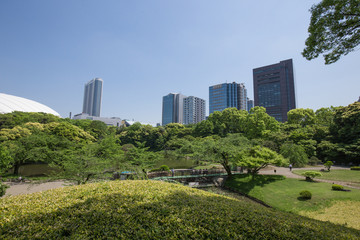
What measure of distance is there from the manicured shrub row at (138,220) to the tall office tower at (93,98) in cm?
20016

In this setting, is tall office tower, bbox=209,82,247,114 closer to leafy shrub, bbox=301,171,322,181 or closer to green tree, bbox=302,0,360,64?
leafy shrub, bbox=301,171,322,181

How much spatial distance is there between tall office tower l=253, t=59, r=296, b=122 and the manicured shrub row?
79.0 meters

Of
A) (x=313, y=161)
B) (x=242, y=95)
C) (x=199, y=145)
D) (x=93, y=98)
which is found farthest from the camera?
(x=93, y=98)

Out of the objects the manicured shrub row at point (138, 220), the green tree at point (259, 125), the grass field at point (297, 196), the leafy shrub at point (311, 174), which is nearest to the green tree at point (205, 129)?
the green tree at point (259, 125)

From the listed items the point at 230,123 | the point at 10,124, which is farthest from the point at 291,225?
the point at 10,124

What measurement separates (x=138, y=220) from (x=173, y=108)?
111 metres

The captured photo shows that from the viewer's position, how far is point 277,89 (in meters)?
74.4

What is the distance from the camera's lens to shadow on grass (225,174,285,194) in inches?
556

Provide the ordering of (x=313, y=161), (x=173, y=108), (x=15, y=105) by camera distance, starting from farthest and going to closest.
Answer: (x=173, y=108)
(x=15, y=105)
(x=313, y=161)

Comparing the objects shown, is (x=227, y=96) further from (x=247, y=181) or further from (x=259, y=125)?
(x=247, y=181)

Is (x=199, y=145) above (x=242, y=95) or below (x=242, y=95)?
below

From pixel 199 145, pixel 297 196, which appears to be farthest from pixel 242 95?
pixel 297 196

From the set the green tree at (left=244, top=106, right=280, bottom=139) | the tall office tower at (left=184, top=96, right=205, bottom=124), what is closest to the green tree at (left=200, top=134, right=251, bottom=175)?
the green tree at (left=244, top=106, right=280, bottom=139)

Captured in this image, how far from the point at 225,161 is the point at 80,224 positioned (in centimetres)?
1496
